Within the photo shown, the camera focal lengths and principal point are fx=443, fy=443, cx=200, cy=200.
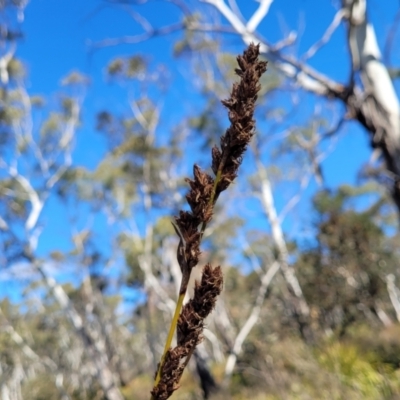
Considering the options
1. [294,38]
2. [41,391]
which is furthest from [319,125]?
[41,391]

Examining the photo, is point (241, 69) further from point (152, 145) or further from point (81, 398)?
point (81, 398)

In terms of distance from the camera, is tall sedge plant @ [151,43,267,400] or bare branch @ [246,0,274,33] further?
bare branch @ [246,0,274,33]

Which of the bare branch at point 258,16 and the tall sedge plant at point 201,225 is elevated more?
the bare branch at point 258,16

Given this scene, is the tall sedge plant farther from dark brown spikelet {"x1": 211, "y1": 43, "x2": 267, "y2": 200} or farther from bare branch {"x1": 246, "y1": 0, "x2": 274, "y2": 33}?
bare branch {"x1": 246, "y1": 0, "x2": 274, "y2": 33}

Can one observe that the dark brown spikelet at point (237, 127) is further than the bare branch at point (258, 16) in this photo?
No

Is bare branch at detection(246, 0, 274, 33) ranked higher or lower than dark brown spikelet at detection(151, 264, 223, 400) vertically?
higher

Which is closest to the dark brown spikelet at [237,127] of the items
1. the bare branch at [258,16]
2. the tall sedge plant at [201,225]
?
the tall sedge plant at [201,225]

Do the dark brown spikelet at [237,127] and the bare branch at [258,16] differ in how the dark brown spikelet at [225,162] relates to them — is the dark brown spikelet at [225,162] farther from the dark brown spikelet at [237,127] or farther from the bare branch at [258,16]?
the bare branch at [258,16]

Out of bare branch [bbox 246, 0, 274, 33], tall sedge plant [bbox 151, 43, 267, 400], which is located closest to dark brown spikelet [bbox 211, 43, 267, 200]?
tall sedge plant [bbox 151, 43, 267, 400]
